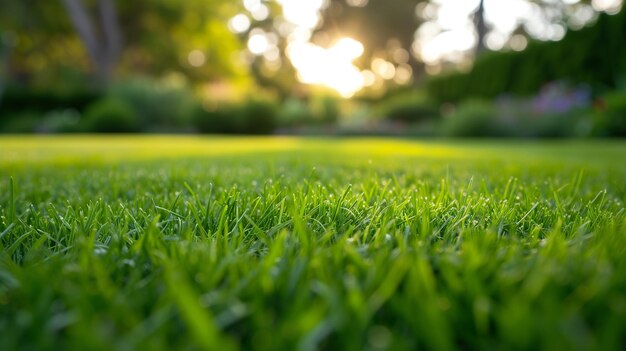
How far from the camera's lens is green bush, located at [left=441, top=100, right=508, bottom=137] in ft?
37.6

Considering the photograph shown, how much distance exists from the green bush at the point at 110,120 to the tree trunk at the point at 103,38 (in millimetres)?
7091

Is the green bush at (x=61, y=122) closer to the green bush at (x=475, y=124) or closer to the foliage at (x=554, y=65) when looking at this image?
the green bush at (x=475, y=124)

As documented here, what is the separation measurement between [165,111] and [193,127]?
1732 millimetres

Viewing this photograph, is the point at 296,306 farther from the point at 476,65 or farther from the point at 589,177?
the point at 476,65

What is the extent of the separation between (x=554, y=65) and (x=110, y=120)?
38.8ft

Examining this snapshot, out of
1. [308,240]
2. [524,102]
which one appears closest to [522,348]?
[308,240]

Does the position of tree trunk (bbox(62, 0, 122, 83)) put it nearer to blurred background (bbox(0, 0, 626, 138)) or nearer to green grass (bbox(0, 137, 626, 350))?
blurred background (bbox(0, 0, 626, 138))

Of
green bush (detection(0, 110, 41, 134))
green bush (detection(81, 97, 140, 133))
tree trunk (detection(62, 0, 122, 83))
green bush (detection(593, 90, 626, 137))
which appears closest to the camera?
green bush (detection(593, 90, 626, 137))

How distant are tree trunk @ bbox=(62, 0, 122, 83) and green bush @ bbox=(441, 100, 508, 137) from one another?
48.7 ft

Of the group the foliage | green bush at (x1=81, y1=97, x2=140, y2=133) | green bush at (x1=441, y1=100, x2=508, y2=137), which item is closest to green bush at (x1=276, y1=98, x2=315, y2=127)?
green bush at (x1=81, y1=97, x2=140, y2=133)

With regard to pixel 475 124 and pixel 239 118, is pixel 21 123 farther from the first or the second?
pixel 475 124

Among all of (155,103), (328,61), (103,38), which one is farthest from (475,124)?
(328,61)

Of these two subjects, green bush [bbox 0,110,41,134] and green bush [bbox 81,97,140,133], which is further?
green bush [bbox 0,110,41,134]

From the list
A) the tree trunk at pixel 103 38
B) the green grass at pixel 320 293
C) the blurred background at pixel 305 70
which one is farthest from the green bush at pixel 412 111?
the green grass at pixel 320 293
